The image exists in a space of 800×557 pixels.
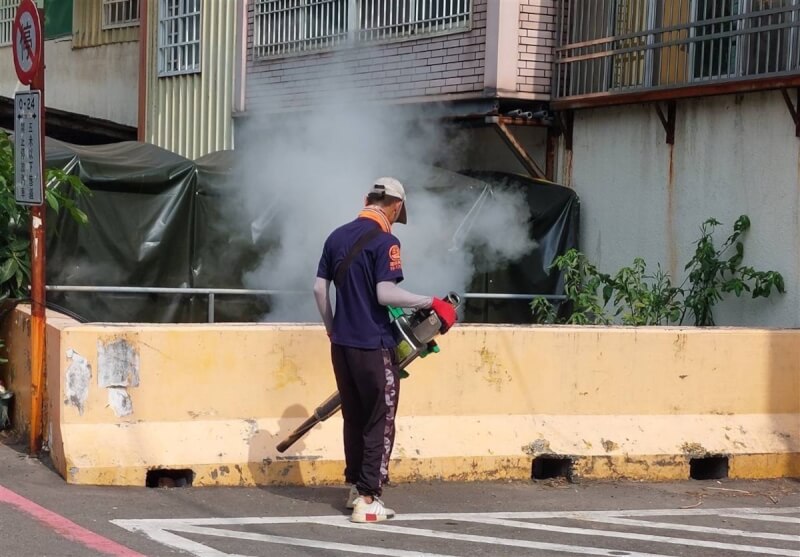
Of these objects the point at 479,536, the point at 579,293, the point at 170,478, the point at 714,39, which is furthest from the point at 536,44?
the point at 479,536

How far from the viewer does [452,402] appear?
319 inches

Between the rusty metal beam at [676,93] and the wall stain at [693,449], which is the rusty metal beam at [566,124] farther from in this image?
the wall stain at [693,449]

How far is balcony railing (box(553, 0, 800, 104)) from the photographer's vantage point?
10664 mm

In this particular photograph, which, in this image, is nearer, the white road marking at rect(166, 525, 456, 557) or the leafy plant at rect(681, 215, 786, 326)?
the white road marking at rect(166, 525, 456, 557)

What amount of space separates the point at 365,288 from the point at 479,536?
141 cm

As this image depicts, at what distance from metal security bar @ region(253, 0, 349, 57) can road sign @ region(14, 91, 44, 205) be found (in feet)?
23.9

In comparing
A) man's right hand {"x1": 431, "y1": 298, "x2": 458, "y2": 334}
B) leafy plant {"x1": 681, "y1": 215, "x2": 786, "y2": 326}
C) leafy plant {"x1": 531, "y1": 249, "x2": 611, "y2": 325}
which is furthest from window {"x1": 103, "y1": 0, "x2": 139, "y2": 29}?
man's right hand {"x1": 431, "y1": 298, "x2": 458, "y2": 334}

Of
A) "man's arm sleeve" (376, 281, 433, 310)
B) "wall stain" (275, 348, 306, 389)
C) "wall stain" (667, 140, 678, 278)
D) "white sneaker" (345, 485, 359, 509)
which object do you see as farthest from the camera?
"wall stain" (667, 140, 678, 278)

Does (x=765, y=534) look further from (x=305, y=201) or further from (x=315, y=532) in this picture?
(x=305, y=201)

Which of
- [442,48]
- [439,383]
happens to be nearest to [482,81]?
[442,48]

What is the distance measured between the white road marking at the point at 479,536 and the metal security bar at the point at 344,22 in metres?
7.24

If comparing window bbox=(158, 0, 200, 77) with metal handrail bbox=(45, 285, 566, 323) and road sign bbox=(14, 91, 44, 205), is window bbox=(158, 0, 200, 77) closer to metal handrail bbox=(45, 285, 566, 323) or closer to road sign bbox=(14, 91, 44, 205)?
metal handrail bbox=(45, 285, 566, 323)

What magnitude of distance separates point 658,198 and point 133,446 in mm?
6328

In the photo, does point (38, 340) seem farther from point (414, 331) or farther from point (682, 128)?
point (682, 128)
